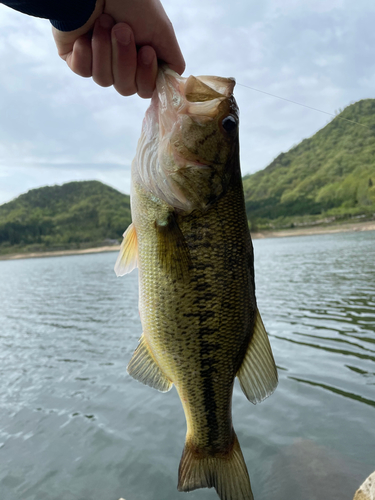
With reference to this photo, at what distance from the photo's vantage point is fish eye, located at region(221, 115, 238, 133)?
1986mm

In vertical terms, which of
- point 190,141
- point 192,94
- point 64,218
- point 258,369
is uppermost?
point 64,218

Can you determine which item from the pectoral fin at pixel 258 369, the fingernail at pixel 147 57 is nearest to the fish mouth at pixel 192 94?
the fingernail at pixel 147 57

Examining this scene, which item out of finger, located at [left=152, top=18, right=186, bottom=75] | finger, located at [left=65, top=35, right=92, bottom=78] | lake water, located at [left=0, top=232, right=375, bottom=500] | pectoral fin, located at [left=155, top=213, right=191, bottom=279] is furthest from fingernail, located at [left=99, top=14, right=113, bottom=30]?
lake water, located at [left=0, top=232, right=375, bottom=500]

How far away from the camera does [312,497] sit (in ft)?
14.5

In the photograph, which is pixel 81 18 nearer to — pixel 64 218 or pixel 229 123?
pixel 229 123

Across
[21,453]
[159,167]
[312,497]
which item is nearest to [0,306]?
[21,453]

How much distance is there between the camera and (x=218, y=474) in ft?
7.27

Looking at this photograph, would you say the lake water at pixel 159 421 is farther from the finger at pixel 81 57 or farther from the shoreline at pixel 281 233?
the shoreline at pixel 281 233

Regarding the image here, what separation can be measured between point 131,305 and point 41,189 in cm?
14714

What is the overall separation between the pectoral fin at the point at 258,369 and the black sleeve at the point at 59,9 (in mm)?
1799

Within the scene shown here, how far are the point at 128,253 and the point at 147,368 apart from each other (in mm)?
719

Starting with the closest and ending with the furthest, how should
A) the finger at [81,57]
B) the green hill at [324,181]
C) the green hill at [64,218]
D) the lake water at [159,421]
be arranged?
the finger at [81,57] → the lake water at [159,421] → the green hill at [64,218] → the green hill at [324,181]

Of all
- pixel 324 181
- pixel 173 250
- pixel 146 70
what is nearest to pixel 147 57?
pixel 146 70

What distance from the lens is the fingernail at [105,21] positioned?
174 centimetres
